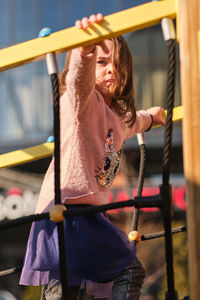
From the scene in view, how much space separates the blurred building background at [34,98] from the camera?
28.3 ft

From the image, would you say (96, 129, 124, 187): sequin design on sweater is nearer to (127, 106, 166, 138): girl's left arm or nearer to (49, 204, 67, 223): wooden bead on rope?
(127, 106, 166, 138): girl's left arm

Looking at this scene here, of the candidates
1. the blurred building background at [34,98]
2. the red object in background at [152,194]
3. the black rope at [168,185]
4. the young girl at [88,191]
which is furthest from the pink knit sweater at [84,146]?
the blurred building background at [34,98]

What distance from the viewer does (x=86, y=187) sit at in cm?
140

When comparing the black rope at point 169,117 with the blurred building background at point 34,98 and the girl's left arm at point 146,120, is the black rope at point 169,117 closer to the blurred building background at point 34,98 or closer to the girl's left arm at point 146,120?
the girl's left arm at point 146,120

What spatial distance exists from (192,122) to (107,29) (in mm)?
259

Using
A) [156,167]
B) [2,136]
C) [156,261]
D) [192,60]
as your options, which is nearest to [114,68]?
[192,60]

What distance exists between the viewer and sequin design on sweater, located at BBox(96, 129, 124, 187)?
1474 millimetres

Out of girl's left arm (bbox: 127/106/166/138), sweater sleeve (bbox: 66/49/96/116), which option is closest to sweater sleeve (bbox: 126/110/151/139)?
girl's left arm (bbox: 127/106/166/138)

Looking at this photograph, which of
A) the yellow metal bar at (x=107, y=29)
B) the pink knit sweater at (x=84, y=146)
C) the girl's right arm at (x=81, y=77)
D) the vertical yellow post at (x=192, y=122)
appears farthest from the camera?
the pink knit sweater at (x=84, y=146)

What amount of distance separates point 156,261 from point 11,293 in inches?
91.1

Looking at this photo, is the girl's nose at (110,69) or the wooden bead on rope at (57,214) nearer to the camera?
the wooden bead on rope at (57,214)

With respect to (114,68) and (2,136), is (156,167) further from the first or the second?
(114,68)

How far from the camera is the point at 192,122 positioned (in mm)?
1046

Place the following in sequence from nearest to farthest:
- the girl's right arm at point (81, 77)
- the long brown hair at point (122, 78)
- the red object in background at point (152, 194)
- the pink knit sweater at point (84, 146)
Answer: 1. the girl's right arm at point (81, 77)
2. the pink knit sweater at point (84, 146)
3. the long brown hair at point (122, 78)
4. the red object in background at point (152, 194)
